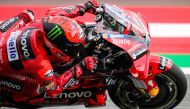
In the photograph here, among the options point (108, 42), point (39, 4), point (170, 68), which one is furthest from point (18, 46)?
point (39, 4)

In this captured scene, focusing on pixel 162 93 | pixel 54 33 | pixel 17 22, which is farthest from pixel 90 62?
pixel 162 93

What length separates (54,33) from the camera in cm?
483

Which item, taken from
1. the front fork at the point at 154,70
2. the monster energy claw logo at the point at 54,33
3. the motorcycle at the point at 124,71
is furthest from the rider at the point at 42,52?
the front fork at the point at 154,70

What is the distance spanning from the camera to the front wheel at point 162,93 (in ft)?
18.4

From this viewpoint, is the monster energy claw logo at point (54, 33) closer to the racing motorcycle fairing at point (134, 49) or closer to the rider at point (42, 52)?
the rider at point (42, 52)

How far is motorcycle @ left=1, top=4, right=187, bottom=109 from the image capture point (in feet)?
16.6

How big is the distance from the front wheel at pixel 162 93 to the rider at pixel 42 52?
0.75 meters

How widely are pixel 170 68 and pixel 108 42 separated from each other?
2.86ft

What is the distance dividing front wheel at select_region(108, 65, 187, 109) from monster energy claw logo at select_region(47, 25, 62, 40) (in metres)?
1.03

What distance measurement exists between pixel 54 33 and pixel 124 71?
0.84 meters

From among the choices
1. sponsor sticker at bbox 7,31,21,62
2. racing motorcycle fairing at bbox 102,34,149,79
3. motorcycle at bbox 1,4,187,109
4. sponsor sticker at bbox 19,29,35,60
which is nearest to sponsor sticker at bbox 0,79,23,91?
motorcycle at bbox 1,4,187,109

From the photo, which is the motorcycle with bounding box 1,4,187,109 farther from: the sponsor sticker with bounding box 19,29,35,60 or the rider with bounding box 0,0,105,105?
the sponsor sticker with bounding box 19,29,35,60

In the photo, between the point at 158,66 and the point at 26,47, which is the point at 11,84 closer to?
the point at 26,47

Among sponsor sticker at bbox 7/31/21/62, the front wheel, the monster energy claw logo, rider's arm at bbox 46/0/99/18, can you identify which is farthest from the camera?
the front wheel
